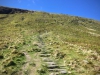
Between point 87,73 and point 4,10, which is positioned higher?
point 4,10

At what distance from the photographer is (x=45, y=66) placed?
16172 millimetres

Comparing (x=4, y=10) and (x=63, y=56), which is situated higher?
(x=4, y=10)

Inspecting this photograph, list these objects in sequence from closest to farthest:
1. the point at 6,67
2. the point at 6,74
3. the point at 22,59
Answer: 1. the point at 6,74
2. the point at 6,67
3. the point at 22,59

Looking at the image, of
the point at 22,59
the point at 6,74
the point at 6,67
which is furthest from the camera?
the point at 22,59

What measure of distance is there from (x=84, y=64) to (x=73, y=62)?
1149 millimetres

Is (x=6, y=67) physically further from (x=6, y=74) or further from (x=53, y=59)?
(x=53, y=59)

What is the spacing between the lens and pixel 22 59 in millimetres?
18625

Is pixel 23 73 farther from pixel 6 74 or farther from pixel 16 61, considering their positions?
pixel 16 61

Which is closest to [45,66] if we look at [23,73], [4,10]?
[23,73]

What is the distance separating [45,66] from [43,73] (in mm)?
1462

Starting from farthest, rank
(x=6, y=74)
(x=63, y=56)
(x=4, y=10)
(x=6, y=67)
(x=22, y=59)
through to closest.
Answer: (x=4, y=10) < (x=63, y=56) < (x=22, y=59) < (x=6, y=67) < (x=6, y=74)

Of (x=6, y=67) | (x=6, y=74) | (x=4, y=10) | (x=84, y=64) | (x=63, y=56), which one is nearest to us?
(x=6, y=74)

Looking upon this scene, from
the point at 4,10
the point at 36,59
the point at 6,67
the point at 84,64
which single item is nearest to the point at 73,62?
the point at 84,64

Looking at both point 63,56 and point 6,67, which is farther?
point 63,56
